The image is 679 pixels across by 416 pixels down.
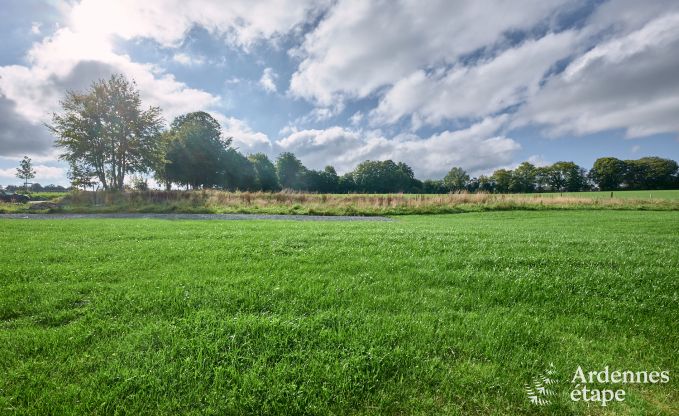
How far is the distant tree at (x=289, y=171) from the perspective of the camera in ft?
291

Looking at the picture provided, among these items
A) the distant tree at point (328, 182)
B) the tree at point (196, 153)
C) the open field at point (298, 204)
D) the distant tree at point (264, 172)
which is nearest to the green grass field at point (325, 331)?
the open field at point (298, 204)

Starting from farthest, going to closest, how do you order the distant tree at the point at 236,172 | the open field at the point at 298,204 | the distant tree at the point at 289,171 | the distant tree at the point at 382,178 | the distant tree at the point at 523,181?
the distant tree at the point at 523,181
the distant tree at the point at 382,178
the distant tree at the point at 289,171
the distant tree at the point at 236,172
the open field at the point at 298,204

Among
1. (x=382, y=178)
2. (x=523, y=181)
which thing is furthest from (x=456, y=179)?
(x=382, y=178)

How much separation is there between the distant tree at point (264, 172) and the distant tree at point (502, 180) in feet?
304

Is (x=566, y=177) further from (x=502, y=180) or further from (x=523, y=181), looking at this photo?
(x=502, y=180)

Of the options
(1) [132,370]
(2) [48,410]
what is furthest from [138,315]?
(2) [48,410]

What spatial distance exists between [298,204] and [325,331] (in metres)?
23.8

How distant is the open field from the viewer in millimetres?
25047

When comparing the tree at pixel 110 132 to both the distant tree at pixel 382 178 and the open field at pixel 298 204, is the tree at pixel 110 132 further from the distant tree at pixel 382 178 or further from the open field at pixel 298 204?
the distant tree at pixel 382 178

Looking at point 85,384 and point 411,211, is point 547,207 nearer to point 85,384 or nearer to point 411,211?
point 411,211

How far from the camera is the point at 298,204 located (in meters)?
26.8

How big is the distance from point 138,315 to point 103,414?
5.40ft

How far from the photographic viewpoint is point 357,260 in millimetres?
6348

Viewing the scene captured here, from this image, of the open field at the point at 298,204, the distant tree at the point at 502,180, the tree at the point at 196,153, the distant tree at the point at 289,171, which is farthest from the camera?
the distant tree at the point at 502,180
